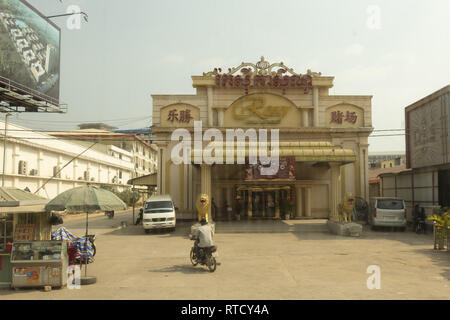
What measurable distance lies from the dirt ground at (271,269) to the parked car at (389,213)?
59.4 inches

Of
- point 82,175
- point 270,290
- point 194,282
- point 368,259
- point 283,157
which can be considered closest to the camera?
point 270,290

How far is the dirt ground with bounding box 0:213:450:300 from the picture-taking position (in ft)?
28.6

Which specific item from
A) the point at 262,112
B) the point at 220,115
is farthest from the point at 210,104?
the point at 262,112

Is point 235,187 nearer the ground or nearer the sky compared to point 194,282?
nearer the sky

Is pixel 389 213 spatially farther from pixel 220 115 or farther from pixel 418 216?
pixel 220 115

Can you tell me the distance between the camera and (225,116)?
89.3 ft

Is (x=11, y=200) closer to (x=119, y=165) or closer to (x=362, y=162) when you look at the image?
(x=362, y=162)

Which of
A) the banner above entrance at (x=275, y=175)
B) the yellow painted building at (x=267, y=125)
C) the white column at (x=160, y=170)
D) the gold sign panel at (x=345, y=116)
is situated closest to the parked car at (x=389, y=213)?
the banner above entrance at (x=275, y=175)

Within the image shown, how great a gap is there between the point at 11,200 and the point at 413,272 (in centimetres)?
1101

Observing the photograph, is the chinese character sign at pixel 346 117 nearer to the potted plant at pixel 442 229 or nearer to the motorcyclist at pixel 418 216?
the motorcyclist at pixel 418 216

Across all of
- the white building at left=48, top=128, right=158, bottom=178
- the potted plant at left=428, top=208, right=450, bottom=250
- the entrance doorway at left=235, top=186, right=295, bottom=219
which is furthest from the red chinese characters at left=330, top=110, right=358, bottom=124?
the white building at left=48, top=128, right=158, bottom=178

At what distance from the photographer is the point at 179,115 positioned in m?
27.0

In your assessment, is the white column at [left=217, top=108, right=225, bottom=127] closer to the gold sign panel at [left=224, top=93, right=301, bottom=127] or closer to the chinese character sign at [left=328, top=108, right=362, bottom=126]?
the gold sign panel at [left=224, top=93, right=301, bottom=127]
